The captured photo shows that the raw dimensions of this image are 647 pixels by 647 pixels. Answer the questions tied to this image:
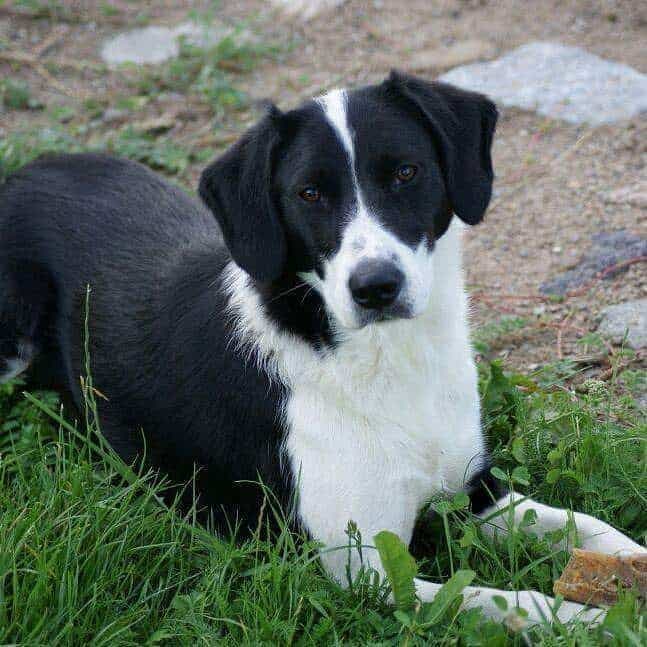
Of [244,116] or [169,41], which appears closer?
[244,116]

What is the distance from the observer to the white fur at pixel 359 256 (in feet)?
7.98

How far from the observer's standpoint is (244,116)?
587 centimetres

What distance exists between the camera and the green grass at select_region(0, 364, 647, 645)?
2.43 metres

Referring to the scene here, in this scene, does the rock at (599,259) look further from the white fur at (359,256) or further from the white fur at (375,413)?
the white fur at (359,256)

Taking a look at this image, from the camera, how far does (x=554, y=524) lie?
279cm

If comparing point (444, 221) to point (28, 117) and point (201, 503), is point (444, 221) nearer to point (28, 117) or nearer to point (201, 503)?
point (201, 503)

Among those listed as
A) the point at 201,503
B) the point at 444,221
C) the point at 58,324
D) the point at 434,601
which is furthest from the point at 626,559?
the point at 58,324

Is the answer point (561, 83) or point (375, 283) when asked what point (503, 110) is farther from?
point (375, 283)

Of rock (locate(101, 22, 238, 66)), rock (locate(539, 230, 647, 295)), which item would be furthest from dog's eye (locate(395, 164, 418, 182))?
rock (locate(101, 22, 238, 66))

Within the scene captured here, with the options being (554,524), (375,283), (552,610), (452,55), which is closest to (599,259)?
(554,524)

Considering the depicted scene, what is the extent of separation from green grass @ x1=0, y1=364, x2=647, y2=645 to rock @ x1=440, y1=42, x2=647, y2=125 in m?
2.61

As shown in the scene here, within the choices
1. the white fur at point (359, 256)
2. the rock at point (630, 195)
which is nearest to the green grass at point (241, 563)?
the white fur at point (359, 256)

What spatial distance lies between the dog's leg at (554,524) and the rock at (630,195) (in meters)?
2.07

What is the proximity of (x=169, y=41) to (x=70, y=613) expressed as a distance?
16.7 ft
